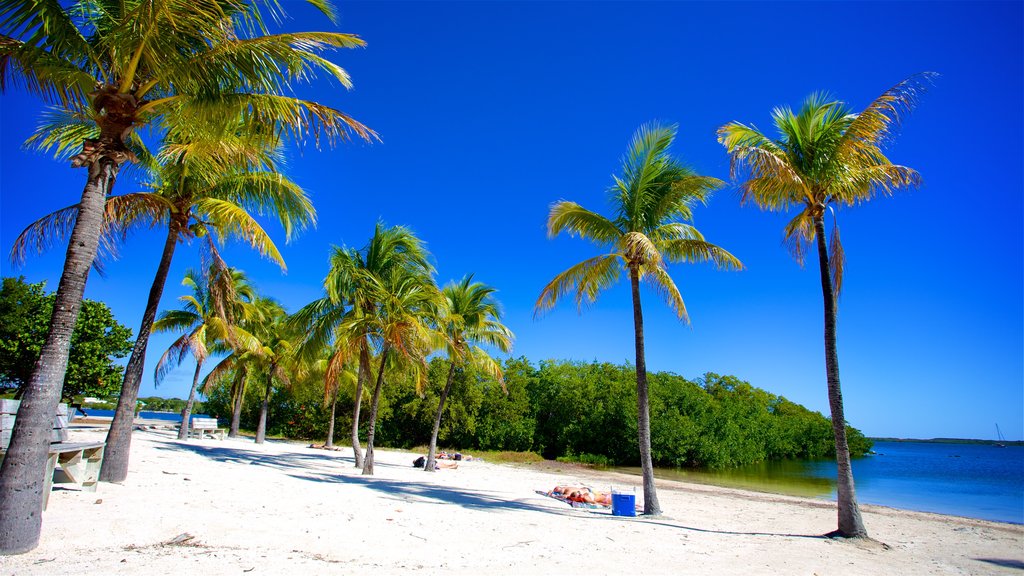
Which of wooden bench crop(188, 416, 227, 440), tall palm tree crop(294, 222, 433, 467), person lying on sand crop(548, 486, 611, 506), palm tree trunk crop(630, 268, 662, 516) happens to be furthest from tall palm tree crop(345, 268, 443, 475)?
wooden bench crop(188, 416, 227, 440)

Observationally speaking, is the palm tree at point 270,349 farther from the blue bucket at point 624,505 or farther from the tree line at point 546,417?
the blue bucket at point 624,505

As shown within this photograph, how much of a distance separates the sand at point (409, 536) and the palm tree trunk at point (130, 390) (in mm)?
502

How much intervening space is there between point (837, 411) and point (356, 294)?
468 inches

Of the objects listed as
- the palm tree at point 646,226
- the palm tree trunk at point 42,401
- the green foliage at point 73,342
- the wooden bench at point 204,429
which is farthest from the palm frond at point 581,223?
the green foliage at point 73,342

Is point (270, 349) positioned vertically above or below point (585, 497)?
above

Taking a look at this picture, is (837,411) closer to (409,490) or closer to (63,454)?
(409,490)

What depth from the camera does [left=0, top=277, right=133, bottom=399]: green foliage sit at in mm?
Answer: 24547

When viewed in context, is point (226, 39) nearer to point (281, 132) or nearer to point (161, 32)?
point (161, 32)

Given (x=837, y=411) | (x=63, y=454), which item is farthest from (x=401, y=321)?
(x=837, y=411)

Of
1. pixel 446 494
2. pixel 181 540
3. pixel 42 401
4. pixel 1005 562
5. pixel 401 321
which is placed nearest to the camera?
pixel 42 401

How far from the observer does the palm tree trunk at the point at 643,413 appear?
988cm

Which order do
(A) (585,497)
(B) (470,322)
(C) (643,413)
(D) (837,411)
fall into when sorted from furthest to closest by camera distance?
1. (B) (470,322)
2. (A) (585,497)
3. (C) (643,413)
4. (D) (837,411)

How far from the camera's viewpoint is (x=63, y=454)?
6707 millimetres

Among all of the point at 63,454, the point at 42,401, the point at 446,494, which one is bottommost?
the point at 446,494
